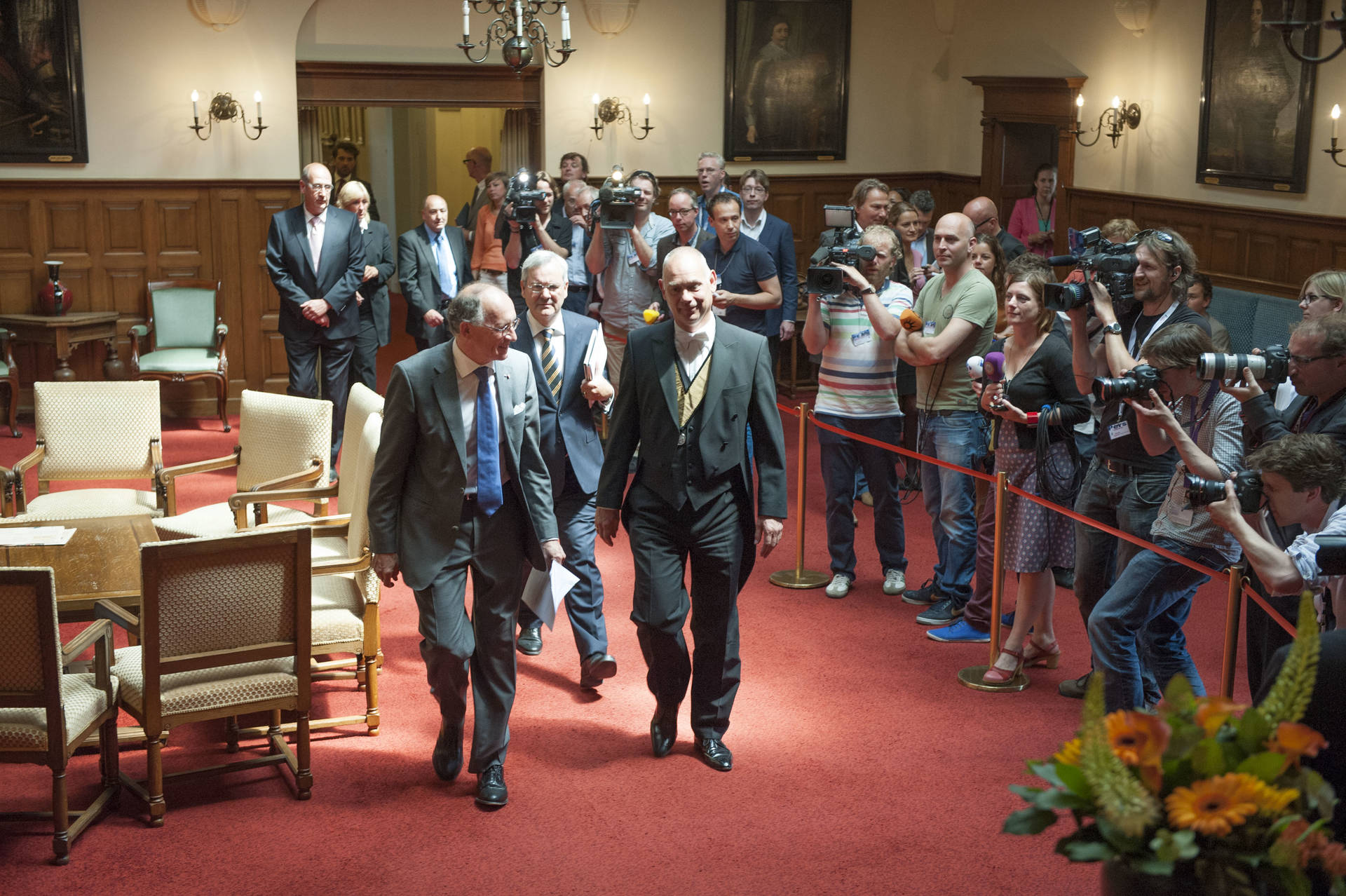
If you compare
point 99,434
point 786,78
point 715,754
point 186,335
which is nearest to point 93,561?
point 99,434

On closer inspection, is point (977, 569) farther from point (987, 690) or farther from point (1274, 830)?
point (1274, 830)

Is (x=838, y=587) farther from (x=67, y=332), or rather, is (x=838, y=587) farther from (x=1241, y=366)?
(x=67, y=332)

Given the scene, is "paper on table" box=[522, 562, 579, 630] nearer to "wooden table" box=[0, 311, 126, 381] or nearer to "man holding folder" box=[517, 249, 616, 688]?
"man holding folder" box=[517, 249, 616, 688]

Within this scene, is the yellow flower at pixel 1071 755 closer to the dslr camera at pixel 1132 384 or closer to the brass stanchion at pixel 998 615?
the dslr camera at pixel 1132 384

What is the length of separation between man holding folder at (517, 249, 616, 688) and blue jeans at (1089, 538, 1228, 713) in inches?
69.2

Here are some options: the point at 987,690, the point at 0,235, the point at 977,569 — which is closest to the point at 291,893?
the point at 987,690

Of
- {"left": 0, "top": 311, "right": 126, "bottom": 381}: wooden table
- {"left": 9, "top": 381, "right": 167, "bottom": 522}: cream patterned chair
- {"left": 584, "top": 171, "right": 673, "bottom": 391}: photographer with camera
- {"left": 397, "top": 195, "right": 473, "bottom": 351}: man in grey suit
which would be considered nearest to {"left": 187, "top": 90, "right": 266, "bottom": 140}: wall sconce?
{"left": 0, "top": 311, "right": 126, "bottom": 381}: wooden table

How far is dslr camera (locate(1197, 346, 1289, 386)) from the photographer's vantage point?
3725 mm

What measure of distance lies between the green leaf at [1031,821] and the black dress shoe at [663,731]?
2.52 metres

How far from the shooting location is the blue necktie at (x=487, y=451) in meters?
3.93

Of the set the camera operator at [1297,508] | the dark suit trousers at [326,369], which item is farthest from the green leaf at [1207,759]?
the dark suit trousers at [326,369]

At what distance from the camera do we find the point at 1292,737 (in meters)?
1.75

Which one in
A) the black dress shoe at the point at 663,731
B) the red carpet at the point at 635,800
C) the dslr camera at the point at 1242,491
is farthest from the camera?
the black dress shoe at the point at 663,731

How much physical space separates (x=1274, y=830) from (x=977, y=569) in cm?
373
